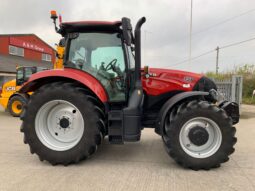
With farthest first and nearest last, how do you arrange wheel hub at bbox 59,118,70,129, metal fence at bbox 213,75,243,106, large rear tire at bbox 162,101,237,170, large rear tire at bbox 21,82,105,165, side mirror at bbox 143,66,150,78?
metal fence at bbox 213,75,243,106 < side mirror at bbox 143,66,150,78 < wheel hub at bbox 59,118,70,129 < large rear tire at bbox 21,82,105,165 < large rear tire at bbox 162,101,237,170

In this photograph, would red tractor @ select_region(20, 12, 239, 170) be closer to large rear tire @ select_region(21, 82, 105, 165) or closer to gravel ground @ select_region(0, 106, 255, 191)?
large rear tire @ select_region(21, 82, 105, 165)

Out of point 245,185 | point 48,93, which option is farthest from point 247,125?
point 48,93

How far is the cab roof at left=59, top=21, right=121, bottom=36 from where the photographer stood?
140 inches

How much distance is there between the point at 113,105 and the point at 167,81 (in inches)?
39.5

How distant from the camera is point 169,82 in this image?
3875 millimetres

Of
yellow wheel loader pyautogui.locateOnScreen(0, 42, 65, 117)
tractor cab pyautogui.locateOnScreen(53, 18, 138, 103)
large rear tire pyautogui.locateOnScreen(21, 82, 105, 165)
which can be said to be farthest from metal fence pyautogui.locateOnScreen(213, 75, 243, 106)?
yellow wheel loader pyautogui.locateOnScreen(0, 42, 65, 117)

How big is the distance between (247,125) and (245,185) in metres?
4.72

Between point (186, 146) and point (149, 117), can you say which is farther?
point (149, 117)

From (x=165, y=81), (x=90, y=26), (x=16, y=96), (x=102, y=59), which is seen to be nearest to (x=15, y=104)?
(x=16, y=96)

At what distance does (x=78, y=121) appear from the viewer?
3.68 metres

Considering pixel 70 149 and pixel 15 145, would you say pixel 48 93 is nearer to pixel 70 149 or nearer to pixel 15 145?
pixel 70 149

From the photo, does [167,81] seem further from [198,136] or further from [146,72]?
[198,136]

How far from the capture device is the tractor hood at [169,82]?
3.87 metres

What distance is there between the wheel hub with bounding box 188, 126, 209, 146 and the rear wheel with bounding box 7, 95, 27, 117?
282 inches
